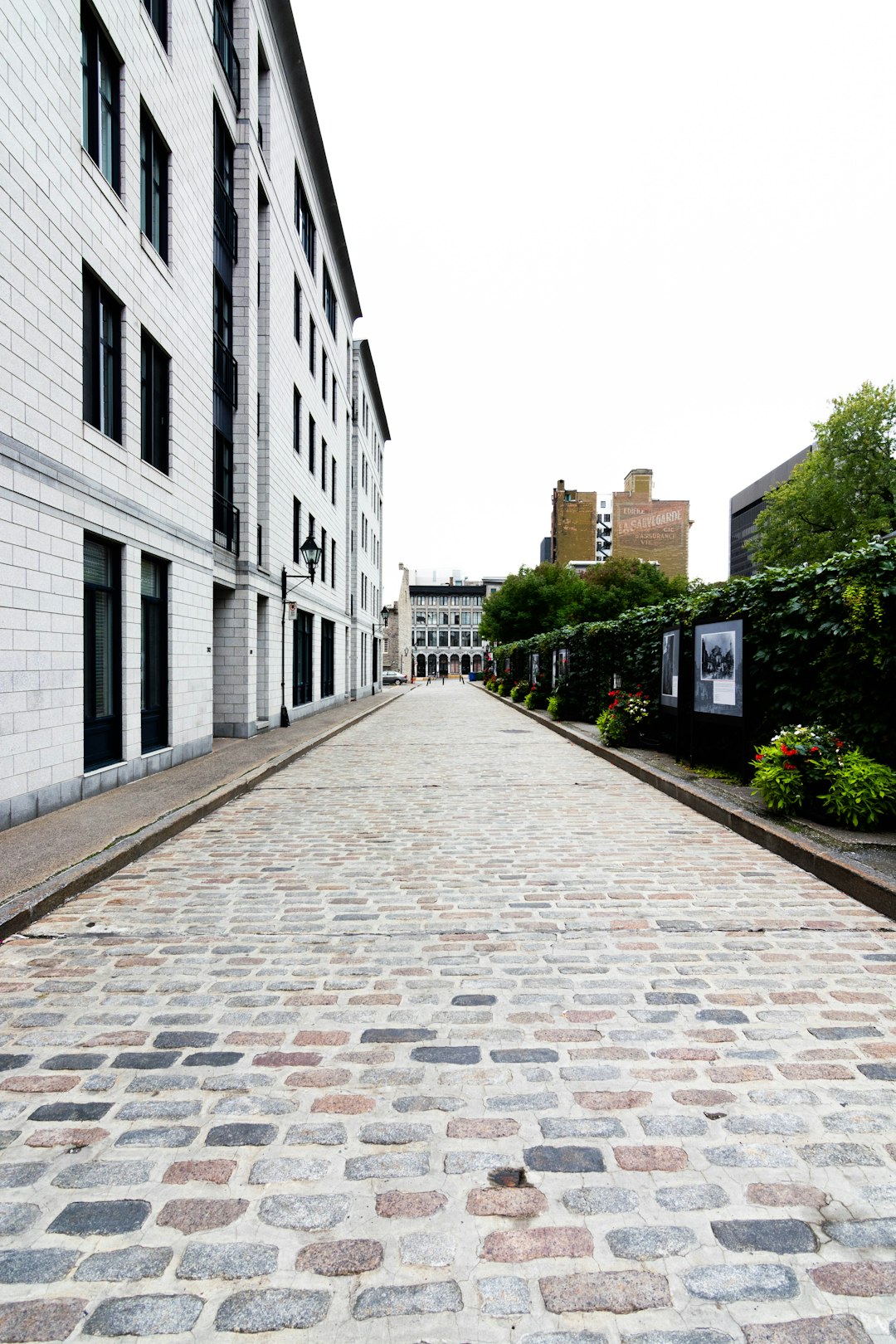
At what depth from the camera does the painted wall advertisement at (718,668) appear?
9391 mm

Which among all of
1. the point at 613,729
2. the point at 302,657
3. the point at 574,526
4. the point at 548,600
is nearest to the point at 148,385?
the point at 613,729

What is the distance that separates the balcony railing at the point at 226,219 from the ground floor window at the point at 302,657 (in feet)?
31.2

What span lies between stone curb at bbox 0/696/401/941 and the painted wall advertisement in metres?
6.49

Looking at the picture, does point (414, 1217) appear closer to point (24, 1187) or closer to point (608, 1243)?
point (608, 1243)

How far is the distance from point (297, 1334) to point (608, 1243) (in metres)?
0.91

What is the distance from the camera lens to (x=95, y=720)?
9797 millimetres

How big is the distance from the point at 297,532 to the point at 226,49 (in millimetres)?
11502

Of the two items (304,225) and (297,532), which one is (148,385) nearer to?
(297,532)

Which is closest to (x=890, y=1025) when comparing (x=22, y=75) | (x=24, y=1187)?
(x=24, y=1187)

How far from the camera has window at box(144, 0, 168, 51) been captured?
39.2ft

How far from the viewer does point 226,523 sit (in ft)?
55.7

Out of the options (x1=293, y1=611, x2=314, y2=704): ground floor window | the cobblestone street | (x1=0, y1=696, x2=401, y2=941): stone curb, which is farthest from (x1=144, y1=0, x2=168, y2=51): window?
the cobblestone street

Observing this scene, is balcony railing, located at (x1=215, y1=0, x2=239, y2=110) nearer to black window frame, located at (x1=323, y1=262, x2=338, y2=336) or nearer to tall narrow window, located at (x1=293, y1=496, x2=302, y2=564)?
tall narrow window, located at (x1=293, y1=496, x2=302, y2=564)

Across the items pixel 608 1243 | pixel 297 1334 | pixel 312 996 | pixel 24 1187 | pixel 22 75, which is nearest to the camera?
pixel 297 1334
